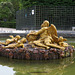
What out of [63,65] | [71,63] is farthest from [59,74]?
[71,63]

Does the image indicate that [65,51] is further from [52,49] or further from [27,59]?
[27,59]

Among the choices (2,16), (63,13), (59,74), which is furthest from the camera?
(2,16)

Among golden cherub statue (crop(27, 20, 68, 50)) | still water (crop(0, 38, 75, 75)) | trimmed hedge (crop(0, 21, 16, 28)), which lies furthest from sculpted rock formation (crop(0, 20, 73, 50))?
trimmed hedge (crop(0, 21, 16, 28))

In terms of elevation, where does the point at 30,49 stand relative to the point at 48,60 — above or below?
above

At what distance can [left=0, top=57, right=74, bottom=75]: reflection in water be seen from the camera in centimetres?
608

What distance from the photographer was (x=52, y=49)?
7637 mm

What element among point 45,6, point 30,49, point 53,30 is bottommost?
point 30,49

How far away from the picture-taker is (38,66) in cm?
687

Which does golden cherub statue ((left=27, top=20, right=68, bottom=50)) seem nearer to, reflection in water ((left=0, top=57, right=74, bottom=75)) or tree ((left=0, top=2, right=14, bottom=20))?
reflection in water ((left=0, top=57, right=74, bottom=75))

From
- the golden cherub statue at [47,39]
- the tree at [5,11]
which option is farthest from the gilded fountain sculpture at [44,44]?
the tree at [5,11]

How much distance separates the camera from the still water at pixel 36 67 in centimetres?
607

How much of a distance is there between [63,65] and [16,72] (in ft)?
6.39

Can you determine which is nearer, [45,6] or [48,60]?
[48,60]

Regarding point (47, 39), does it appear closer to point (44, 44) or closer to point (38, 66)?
point (44, 44)
